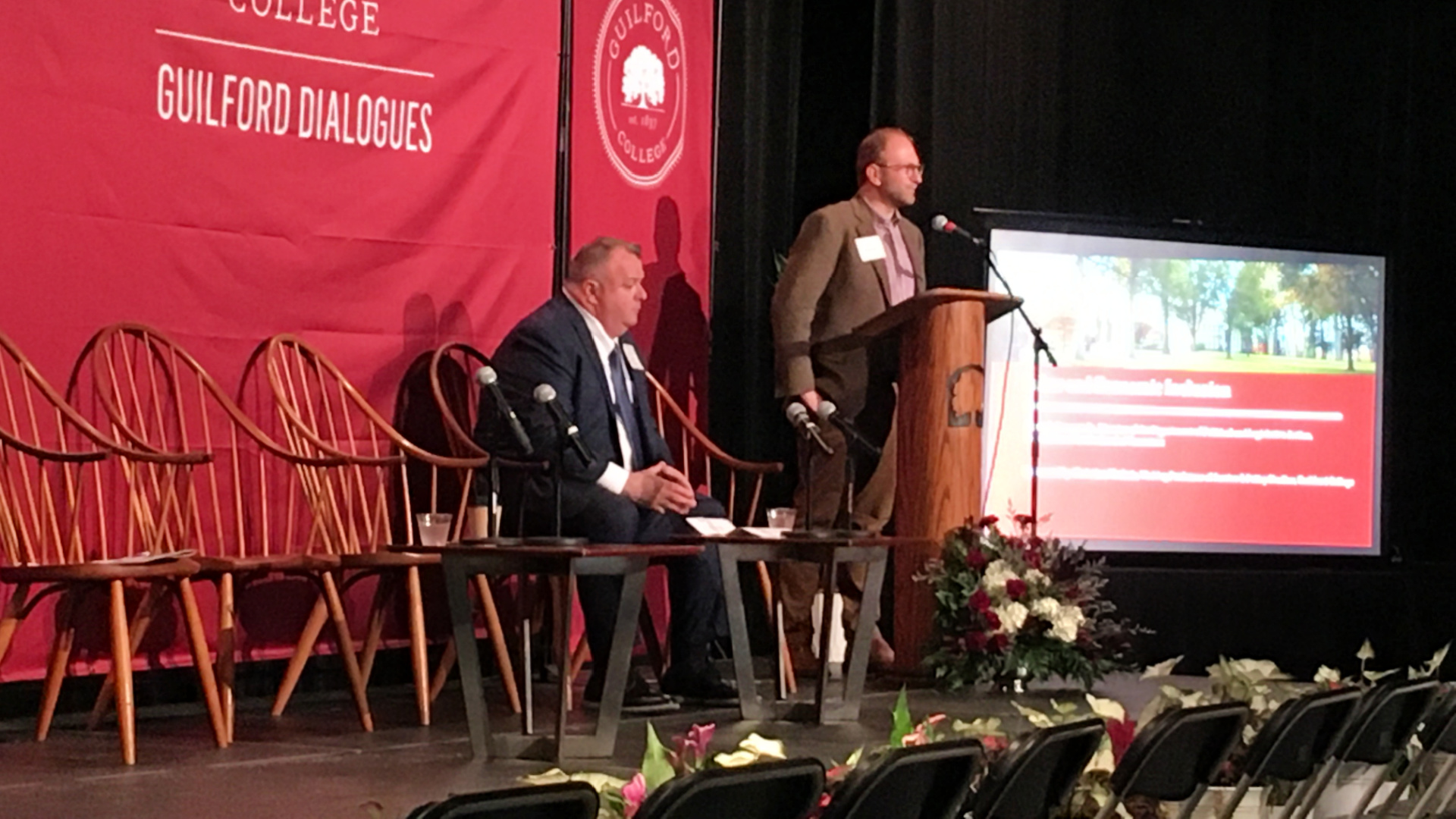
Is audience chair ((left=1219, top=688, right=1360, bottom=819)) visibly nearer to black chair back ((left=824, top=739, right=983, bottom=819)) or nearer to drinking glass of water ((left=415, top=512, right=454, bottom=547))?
black chair back ((left=824, top=739, right=983, bottom=819))

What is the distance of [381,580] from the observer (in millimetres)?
5113

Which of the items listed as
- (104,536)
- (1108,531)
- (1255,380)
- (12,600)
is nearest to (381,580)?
(104,536)

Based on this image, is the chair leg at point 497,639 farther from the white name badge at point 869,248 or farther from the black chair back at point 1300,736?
the black chair back at point 1300,736

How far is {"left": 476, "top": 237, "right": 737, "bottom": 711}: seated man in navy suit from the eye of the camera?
505 centimetres

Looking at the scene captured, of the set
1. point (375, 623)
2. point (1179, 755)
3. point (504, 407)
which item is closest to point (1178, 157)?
point (375, 623)

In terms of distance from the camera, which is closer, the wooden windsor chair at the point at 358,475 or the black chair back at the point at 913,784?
the black chair back at the point at 913,784

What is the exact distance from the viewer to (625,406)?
5.42 meters

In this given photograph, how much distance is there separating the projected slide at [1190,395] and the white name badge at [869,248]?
3.52 feet

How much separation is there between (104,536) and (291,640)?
89 cm

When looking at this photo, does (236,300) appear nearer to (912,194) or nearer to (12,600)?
(12,600)

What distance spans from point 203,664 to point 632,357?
63.2 inches

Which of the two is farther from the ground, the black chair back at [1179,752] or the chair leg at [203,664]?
the black chair back at [1179,752]

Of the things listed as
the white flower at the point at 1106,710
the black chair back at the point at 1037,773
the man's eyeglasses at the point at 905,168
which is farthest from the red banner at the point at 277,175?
the black chair back at the point at 1037,773

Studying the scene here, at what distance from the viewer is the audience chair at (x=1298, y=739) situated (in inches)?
108
